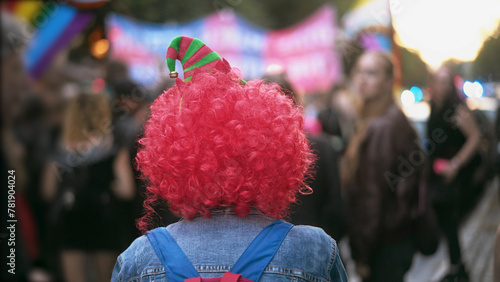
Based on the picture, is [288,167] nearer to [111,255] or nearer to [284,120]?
[284,120]

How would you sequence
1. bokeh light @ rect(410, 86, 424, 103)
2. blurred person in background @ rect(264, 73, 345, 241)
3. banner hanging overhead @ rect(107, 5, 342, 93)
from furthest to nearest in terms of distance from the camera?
banner hanging overhead @ rect(107, 5, 342, 93)
bokeh light @ rect(410, 86, 424, 103)
blurred person in background @ rect(264, 73, 345, 241)

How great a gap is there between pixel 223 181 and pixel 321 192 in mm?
2374

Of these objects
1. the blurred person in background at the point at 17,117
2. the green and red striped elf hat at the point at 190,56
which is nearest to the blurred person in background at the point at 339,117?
the blurred person in background at the point at 17,117

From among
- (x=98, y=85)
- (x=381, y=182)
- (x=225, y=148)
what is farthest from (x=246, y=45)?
(x=225, y=148)

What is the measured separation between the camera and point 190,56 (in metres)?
1.83

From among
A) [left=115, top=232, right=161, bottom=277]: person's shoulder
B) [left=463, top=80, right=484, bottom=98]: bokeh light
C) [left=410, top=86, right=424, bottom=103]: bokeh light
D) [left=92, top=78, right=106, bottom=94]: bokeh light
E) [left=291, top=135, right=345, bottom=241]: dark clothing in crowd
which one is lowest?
[left=291, top=135, right=345, bottom=241]: dark clothing in crowd

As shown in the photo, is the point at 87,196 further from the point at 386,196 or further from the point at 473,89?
the point at 473,89

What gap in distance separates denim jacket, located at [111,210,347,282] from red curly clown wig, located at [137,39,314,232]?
0.17ft

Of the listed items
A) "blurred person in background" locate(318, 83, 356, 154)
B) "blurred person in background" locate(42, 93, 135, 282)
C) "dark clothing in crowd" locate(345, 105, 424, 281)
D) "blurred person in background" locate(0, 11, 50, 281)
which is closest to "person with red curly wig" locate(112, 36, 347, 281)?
"dark clothing in crowd" locate(345, 105, 424, 281)

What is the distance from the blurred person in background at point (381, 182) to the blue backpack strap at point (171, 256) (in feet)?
8.53

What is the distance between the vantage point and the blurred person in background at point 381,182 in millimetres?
3904

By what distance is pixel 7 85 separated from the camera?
405cm

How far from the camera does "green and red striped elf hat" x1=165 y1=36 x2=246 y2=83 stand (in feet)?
5.95

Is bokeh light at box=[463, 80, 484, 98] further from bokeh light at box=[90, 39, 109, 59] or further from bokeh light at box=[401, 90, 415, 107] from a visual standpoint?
bokeh light at box=[90, 39, 109, 59]
